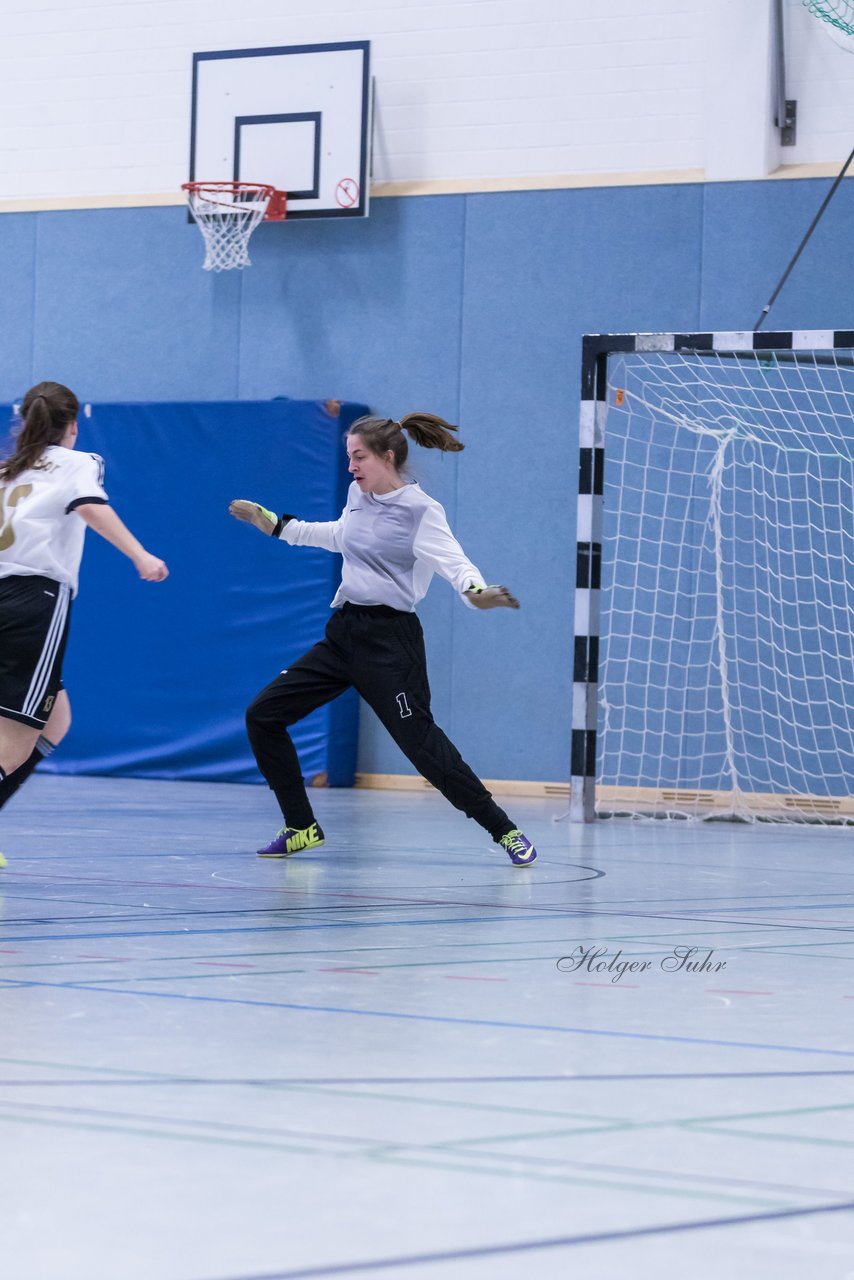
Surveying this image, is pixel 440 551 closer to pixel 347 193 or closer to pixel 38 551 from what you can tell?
pixel 38 551

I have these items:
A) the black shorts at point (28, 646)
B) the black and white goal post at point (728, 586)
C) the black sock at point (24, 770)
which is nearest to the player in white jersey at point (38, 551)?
the black shorts at point (28, 646)

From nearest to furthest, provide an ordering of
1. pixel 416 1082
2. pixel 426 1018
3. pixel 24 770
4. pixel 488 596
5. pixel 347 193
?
pixel 416 1082
pixel 426 1018
pixel 24 770
pixel 488 596
pixel 347 193

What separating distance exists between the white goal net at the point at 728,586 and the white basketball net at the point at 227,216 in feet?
9.30

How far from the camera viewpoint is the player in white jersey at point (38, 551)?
6109 millimetres

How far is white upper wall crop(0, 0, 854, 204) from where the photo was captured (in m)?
12.4

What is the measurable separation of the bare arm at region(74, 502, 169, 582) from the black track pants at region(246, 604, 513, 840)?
121 cm

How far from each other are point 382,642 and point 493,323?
6.49 metres

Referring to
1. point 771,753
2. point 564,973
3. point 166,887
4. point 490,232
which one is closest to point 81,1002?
point 564,973

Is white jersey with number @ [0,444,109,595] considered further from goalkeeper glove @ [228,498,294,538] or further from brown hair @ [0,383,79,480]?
goalkeeper glove @ [228,498,294,538]

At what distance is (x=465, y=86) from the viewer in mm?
13312

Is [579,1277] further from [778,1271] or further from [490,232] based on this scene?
[490,232]

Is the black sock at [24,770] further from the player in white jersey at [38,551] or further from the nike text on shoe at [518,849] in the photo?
→ the nike text on shoe at [518,849]

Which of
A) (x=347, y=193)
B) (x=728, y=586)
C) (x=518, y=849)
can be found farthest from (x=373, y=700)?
(x=347, y=193)

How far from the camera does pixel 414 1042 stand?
3264 millimetres
